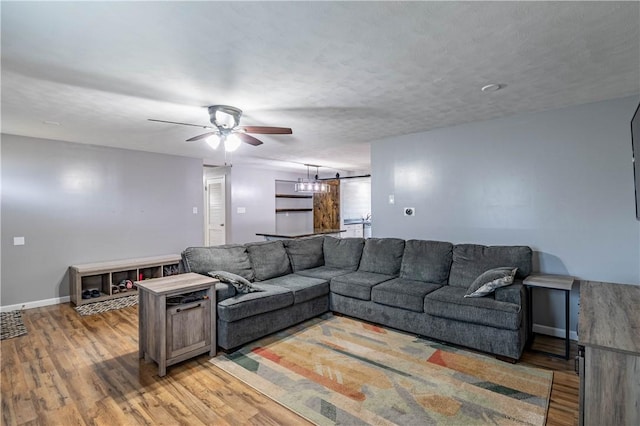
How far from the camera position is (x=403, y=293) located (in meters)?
3.49

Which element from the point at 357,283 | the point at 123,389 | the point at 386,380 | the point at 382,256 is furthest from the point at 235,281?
the point at 382,256

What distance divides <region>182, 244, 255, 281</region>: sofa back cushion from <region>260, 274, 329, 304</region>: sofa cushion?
312 millimetres

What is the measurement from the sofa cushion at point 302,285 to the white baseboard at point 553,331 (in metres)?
2.40

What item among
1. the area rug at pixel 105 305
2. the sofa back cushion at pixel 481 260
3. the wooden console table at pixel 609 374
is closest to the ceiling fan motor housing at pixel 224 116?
the sofa back cushion at pixel 481 260

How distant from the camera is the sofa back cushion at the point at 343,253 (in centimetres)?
458

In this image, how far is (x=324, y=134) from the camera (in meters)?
4.48

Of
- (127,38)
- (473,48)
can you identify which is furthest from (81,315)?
(473,48)

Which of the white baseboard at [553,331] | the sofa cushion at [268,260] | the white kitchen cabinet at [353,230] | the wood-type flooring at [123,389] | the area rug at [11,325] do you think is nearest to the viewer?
the wood-type flooring at [123,389]

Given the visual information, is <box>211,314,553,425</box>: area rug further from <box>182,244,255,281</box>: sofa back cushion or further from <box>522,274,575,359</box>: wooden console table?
<box>182,244,255,281</box>: sofa back cushion

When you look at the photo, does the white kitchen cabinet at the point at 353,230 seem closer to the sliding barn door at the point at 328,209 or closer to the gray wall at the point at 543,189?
the sliding barn door at the point at 328,209

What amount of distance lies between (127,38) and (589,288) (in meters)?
3.78

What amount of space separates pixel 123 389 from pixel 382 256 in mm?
3073

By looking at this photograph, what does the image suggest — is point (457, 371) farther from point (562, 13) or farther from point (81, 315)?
point (81, 315)

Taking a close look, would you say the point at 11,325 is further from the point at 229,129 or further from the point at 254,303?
the point at 229,129
